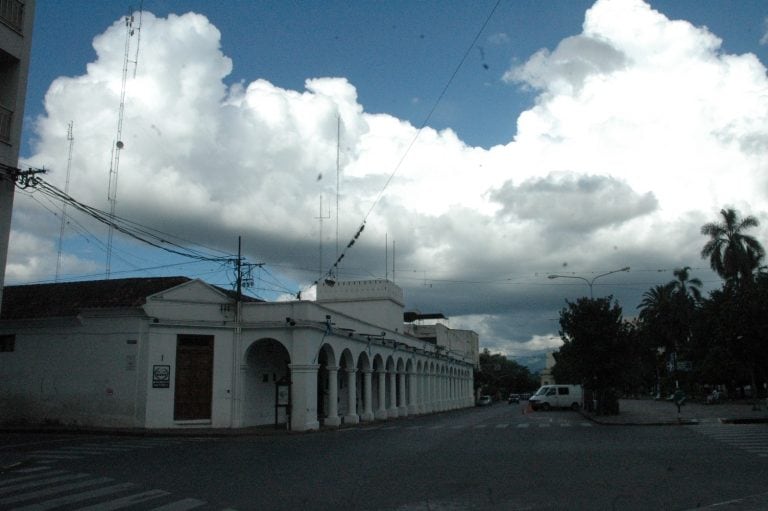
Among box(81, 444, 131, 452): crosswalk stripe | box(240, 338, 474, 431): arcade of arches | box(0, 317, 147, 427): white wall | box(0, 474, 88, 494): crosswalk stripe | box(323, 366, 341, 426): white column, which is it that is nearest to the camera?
box(0, 474, 88, 494): crosswalk stripe

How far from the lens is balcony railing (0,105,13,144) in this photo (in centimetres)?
1775

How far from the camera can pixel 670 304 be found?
220 feet

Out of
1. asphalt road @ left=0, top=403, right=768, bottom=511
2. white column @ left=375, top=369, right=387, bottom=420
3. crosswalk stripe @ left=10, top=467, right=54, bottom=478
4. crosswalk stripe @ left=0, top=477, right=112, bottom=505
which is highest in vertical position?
white column @ left=375, top=369, right=387, bottom=420

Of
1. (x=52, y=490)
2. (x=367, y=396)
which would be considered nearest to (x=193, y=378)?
Result: (x=367, y=396)

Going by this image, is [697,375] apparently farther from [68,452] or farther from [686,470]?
[68,452]

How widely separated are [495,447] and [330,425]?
1491cm

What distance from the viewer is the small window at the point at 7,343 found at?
3030 centimetres

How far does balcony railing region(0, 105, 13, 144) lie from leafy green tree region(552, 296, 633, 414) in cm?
2899

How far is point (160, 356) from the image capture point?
91.1ft

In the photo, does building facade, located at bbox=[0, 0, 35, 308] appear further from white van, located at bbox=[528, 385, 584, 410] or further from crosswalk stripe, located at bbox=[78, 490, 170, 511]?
white van, located at bbox=[528, 385, 584, 410]

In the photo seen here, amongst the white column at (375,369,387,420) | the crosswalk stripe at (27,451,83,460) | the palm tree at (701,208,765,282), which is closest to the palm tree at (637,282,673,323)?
the palm tree at (701,208,765,282)

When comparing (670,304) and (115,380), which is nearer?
(115,380)

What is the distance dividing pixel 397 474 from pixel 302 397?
16.6 meters

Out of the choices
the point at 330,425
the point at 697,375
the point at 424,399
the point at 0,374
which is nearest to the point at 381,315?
the point at 424,399
